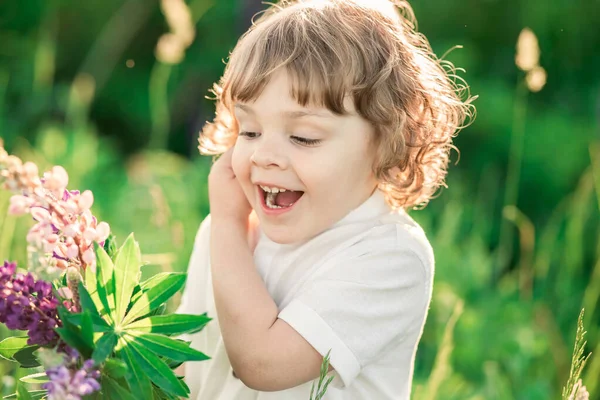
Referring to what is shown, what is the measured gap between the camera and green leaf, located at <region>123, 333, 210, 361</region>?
132cm

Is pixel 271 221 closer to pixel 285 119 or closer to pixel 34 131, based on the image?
pixel 285 119

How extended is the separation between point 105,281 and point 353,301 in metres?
0.60

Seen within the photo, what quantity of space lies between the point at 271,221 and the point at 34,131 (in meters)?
3.72

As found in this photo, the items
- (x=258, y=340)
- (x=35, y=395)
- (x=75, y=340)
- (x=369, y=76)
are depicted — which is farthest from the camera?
(x=369, y=76)

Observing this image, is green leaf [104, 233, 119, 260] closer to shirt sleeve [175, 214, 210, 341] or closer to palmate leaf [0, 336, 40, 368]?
palmate leaf [0, 336, 40, 368]

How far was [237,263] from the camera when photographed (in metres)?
1.85

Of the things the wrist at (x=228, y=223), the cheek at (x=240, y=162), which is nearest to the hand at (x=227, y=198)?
the wrist at (x=228, y=223)

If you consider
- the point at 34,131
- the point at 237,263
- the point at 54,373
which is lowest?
the point at 34,131

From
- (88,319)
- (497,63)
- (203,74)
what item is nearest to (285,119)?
(88,319)

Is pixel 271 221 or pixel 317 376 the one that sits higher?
pixel 271 221

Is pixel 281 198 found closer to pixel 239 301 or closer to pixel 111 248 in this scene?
pixel 239 301

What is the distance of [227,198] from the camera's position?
2043 mm

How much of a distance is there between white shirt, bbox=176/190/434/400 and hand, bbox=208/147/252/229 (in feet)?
0.30

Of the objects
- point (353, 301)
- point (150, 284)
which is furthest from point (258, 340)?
point (150, 284)
